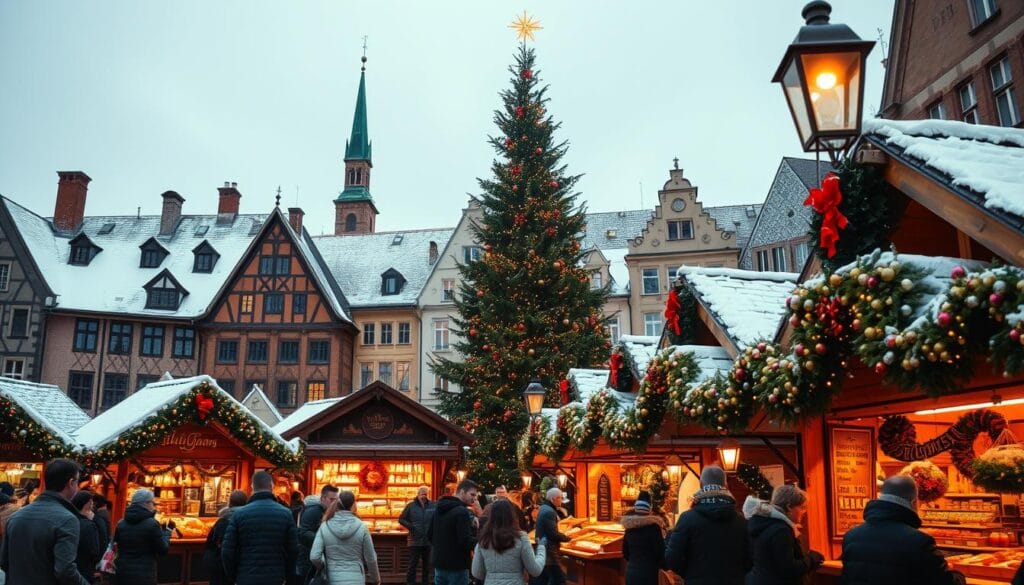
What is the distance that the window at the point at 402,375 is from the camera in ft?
139

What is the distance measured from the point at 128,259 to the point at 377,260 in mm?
12920

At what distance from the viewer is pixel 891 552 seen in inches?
184

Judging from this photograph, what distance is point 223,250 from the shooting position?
145 ft

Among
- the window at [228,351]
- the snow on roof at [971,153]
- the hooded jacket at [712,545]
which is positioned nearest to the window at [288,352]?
the window at [228,351]

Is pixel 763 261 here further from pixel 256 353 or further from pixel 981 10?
pixel 256 353

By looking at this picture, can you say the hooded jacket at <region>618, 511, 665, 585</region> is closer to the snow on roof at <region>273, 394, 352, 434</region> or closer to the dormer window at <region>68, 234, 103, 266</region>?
the snow on roof at <region>273, 394, 352, 434</region>

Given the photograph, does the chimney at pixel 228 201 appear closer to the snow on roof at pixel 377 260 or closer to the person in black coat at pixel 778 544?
the snow on roof at pixel 377 260

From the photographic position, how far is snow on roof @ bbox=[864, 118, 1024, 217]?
16.6 ft

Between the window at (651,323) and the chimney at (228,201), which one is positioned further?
the chimney at (228,201)

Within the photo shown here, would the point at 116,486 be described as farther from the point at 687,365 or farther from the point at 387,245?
the point at 387,245

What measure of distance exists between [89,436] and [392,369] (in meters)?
28.5

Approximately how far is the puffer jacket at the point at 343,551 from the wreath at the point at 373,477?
40.4 feet

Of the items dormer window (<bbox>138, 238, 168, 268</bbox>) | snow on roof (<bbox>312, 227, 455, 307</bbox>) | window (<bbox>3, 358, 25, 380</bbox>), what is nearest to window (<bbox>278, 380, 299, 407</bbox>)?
snow on roof (<bbox>312, 227, 455, 307</bbox>)

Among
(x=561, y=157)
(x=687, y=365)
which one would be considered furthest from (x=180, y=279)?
(x=687, y=365)
